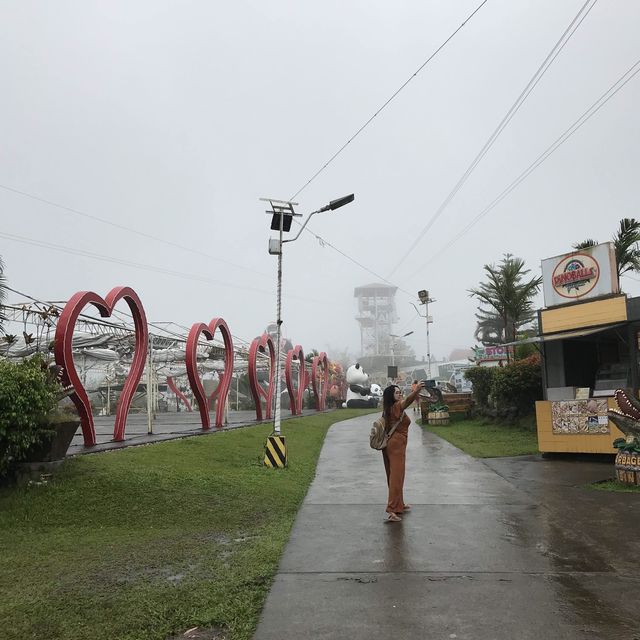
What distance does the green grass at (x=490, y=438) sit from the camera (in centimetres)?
1396

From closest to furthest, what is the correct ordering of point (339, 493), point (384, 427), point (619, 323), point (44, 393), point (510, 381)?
point (384, 427), point (44, 393), point (339, 493), point (619, 323), point (510, 381)

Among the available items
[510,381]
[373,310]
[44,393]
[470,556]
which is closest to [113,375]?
[510,381]

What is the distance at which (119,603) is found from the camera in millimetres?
4172

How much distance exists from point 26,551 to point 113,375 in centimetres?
3450

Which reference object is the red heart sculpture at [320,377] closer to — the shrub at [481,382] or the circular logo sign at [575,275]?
the shrub at [481,382]

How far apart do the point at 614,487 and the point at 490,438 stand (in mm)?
8309

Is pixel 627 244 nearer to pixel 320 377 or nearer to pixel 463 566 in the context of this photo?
pixel 463 566

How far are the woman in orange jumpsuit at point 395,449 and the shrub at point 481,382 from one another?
50.2 feet

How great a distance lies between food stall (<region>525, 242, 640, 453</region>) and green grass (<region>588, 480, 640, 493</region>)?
293 cm

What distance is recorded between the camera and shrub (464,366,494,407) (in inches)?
862

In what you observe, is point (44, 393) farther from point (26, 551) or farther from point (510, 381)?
point (510, 381)

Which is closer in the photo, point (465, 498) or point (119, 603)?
point (119, 603)

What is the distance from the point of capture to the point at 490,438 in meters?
16.9

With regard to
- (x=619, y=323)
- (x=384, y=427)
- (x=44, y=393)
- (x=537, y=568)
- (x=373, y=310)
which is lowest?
(x=537, y=568)
